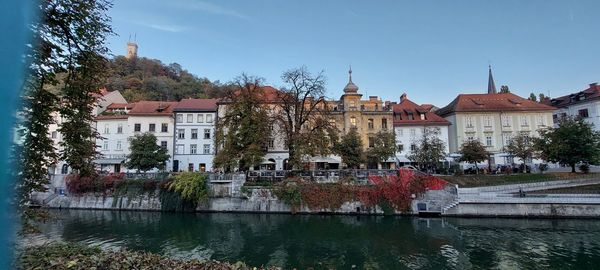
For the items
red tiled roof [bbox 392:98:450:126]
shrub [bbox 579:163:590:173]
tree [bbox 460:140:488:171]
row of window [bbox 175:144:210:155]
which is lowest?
shrub [bbox 579:163:590:173]

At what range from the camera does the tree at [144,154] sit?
35372 millimetres

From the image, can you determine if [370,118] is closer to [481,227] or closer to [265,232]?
[481,227]

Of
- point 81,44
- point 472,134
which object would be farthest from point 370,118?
point 81,44

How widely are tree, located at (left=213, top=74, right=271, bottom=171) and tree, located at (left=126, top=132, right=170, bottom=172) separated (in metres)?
9.59

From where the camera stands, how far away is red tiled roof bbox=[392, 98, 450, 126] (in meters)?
42.5

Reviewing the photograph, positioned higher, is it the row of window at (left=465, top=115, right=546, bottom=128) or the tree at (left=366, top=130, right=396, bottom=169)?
the row of window at (left=465, top=115, right=546, bottom=128)

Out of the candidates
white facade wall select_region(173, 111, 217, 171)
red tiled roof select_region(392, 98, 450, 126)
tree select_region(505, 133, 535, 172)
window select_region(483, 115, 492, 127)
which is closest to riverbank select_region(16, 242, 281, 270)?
tree select_region(505, 133, 535, 172)

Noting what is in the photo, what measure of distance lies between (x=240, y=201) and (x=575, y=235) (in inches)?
897

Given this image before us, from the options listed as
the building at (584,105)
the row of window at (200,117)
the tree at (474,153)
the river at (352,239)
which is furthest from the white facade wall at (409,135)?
the row of window at (200,117)

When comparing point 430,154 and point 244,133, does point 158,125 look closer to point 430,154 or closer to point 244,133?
point 244,133

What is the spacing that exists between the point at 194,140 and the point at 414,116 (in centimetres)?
2873

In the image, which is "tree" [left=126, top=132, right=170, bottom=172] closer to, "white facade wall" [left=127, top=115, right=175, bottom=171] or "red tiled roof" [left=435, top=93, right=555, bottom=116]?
"white facade wall" [left=127, top=115, right=175, bottom=171]

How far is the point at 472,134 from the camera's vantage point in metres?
42.2

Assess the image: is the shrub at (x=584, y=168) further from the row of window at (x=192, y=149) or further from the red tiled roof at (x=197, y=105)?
the row of window at (x=192, y=149)
